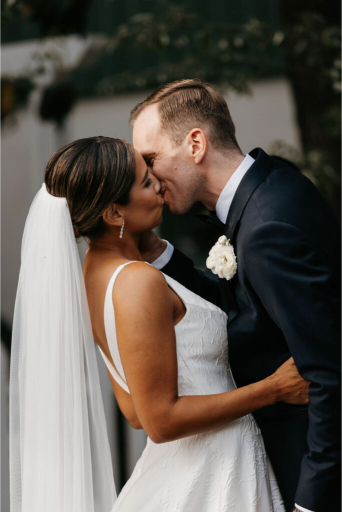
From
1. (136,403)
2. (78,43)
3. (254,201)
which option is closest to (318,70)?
(78,43)

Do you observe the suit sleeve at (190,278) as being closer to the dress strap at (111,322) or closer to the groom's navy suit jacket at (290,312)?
the groom's navy suit jacket at (290,312)

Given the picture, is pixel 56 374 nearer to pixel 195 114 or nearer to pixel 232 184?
pixel 232 184

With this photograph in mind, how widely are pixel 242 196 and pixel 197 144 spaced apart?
369mm

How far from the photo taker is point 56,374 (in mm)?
2021

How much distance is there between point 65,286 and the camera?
2.02 meters

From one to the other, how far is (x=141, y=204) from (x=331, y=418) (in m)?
0.99

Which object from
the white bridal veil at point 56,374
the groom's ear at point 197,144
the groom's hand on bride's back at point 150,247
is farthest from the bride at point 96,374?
the groom's hand on bride's back at point 150,247

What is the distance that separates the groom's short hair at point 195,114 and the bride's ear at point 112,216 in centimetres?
40

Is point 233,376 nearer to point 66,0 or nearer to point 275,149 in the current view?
point 275,149

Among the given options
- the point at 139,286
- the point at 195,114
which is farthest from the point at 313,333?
the point at 195,114

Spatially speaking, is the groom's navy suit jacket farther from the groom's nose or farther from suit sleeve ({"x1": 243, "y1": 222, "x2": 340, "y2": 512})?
the groom's nose

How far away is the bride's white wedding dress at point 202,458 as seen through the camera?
1962mm

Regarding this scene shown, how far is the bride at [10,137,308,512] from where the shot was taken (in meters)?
1.96

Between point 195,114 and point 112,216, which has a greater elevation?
point 195,114
